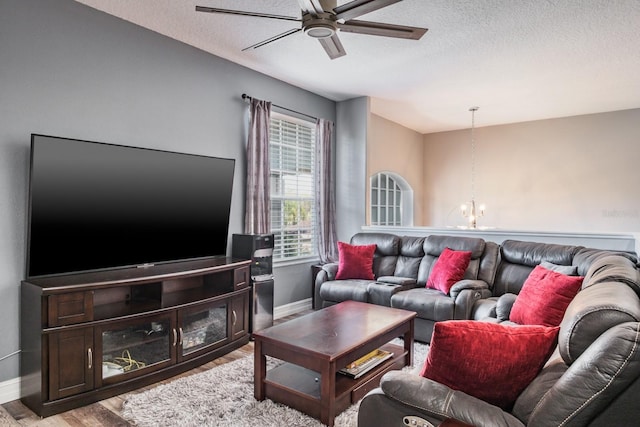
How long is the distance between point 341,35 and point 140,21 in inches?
70.0

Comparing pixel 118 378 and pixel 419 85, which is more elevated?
pixel 419 85

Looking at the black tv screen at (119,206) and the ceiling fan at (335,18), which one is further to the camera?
the black tv screen at (119,206)

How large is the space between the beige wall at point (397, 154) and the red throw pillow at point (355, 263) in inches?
41.3

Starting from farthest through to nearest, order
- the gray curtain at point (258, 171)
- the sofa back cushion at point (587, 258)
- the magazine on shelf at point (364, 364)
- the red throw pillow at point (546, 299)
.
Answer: the gray curtain at point (258, 171), the sofa back cushion at point (587, 258), the magazine on shelf at point (364, 364), the red throw pillow at point (546, 299)

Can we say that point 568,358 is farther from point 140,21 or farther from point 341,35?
point 140,21

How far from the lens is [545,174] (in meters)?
6.64

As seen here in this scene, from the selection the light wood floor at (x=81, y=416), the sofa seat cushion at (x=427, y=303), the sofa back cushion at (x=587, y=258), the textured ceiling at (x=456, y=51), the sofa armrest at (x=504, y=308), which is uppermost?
the textured ceiling at (x=456, y=51)

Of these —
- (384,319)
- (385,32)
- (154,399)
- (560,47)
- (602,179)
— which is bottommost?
(154,399)

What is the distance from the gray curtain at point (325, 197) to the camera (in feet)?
17.8

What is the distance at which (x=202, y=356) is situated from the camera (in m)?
3.27

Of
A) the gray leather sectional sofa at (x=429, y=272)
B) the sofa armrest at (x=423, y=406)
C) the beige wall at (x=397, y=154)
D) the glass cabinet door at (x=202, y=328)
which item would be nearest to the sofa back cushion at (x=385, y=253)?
the gray leather sectional sofa at (x=429, y=272)

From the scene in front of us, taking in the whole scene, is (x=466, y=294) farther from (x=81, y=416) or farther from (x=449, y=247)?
(x=81, y=416)

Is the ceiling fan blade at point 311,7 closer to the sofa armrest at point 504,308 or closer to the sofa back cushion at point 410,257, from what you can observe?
the sofa armrest at point 504,308

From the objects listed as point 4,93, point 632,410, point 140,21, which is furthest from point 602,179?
point 4,93
